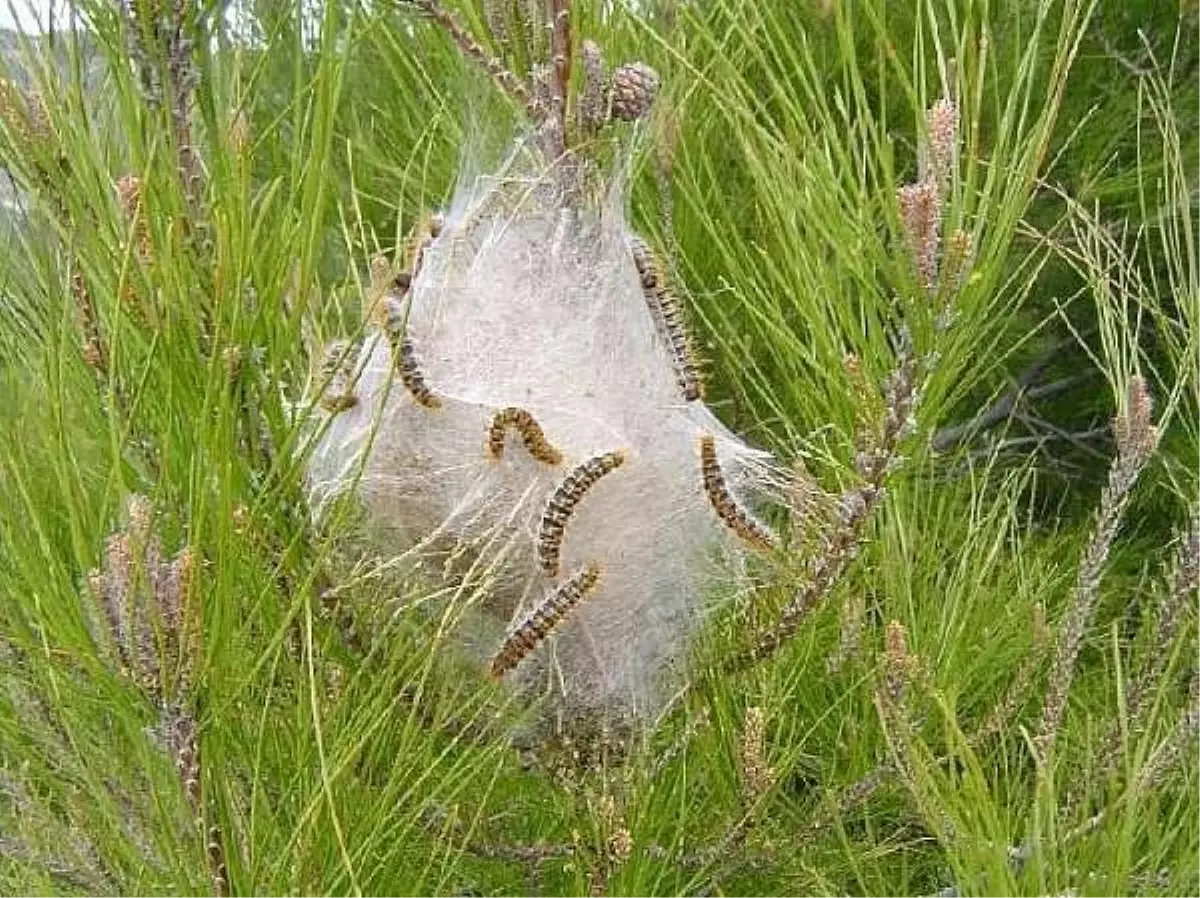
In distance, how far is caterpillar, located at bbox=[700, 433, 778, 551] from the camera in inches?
33.2

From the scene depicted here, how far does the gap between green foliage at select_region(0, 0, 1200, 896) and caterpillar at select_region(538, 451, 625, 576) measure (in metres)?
0.10

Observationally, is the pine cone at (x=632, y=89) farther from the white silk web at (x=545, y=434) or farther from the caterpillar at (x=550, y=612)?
the caterpillar at (x=550, y=612)

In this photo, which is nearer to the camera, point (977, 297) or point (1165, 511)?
point (977, 297)

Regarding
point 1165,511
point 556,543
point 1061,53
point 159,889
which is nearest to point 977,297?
point 1061,53

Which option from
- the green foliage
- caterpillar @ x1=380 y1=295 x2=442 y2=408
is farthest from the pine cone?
caterpillar @ x1=380 y1=295 x2=442 y2=408

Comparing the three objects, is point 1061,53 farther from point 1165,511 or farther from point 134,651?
point 1165,511

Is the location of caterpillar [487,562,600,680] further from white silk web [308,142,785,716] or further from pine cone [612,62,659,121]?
pine cone [612,62,659,121]

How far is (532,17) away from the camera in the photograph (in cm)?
82

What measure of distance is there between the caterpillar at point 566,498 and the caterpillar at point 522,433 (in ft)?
0.08

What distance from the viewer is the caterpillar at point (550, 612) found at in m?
0.79

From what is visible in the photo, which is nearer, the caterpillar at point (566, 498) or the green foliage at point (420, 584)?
the green foliage at point (420, 584)

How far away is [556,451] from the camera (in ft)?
2.71

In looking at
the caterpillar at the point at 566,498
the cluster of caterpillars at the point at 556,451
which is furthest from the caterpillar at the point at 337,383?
the caterpillar at the point at 566,498

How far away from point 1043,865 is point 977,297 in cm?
29
